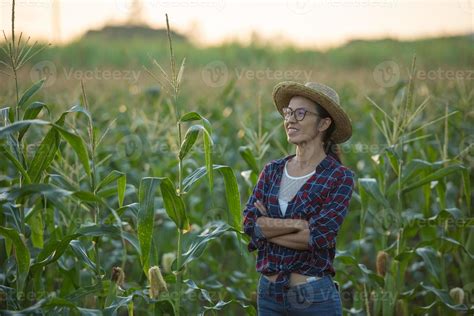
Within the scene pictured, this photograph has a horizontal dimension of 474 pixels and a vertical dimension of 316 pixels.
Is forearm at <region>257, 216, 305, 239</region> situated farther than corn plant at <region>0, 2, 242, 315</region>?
Yes

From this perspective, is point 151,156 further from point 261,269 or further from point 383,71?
point 383,71

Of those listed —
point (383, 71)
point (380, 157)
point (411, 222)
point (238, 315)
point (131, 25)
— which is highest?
point (131, 25)

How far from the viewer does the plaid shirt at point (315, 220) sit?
3.26m

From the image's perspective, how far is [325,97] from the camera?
3432 millimetres

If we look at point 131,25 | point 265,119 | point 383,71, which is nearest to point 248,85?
point 383,71

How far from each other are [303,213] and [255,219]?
308mm

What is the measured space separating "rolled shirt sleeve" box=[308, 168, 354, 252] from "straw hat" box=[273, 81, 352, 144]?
12.6 inches

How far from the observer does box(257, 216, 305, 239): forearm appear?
3266mm

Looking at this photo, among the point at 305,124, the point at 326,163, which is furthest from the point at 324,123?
the point at 326,163

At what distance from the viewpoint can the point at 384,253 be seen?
4.47 m

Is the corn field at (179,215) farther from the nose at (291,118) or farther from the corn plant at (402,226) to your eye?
the nose at (291,118)

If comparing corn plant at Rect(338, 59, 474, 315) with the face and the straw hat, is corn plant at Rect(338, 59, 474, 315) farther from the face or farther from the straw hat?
the face

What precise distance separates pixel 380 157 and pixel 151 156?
240 cm

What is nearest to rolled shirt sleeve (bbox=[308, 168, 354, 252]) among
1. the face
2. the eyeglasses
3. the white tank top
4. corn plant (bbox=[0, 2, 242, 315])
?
the white tank top
